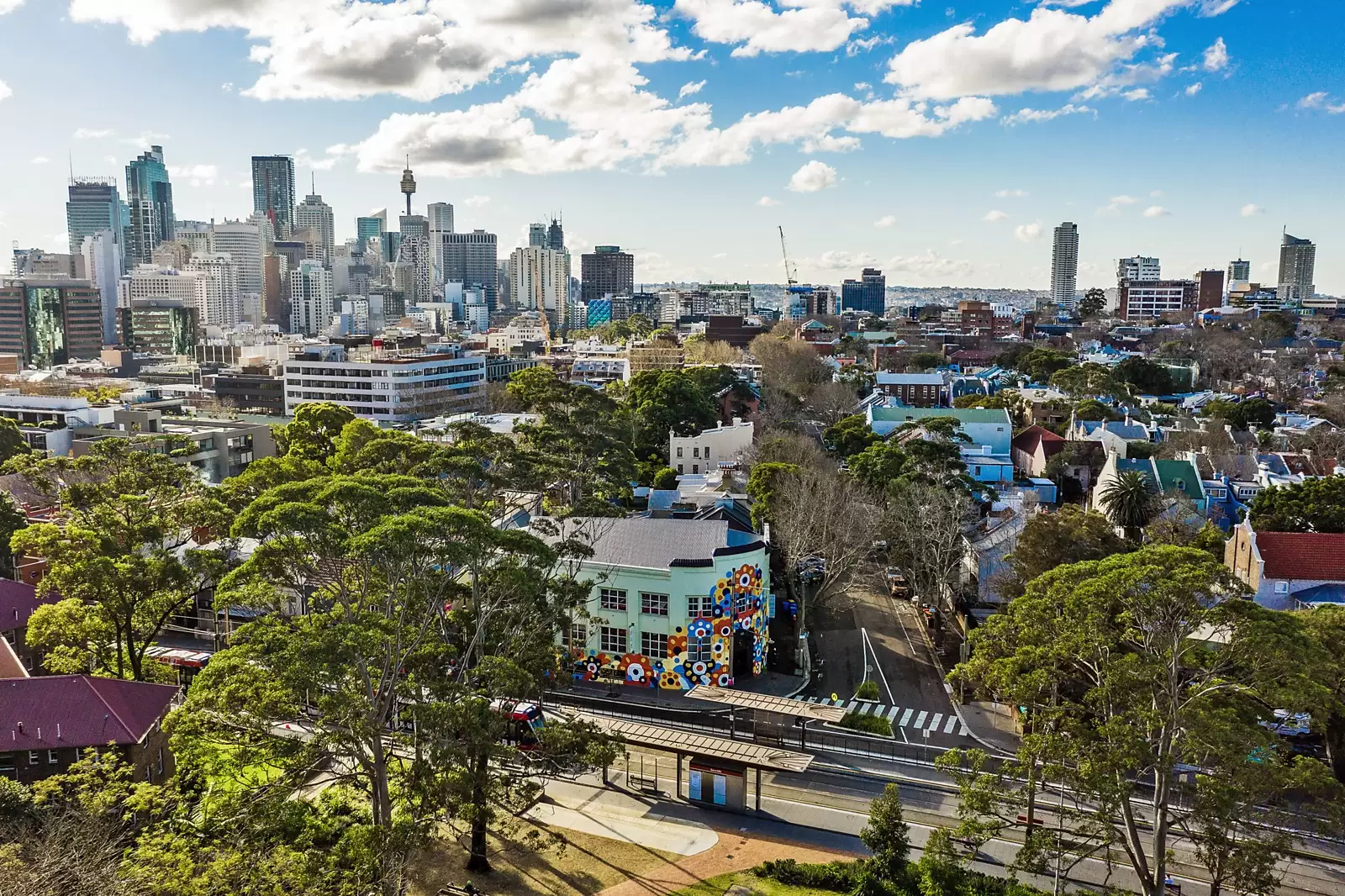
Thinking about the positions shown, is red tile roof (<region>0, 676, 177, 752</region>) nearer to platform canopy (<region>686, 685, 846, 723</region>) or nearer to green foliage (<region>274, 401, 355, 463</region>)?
platform canopy (<region>686, 685, 846, 723</region>)

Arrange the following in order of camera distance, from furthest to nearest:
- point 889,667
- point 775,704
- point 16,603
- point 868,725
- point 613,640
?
point 889,667, point 16,603, point 613,640, point 868,725, point 775,704

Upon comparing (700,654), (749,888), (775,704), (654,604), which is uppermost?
(654,604)

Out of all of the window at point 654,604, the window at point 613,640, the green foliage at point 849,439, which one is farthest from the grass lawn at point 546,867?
the green foliage at point 849,439

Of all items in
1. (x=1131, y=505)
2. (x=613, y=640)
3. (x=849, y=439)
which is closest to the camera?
(x=613, y=640)

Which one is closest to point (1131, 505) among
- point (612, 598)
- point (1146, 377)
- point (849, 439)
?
point (849, 439)

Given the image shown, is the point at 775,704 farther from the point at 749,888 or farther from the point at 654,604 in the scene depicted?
the point at 654,604

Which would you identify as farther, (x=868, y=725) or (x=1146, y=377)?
(x=1146, y=377)

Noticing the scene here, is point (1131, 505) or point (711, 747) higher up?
point (1131, 505)
